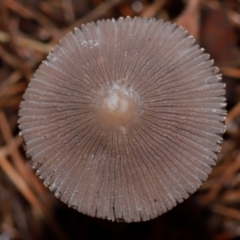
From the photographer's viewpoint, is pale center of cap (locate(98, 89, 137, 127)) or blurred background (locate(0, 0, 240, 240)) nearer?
pale center of cap (locate(98, 89, 137, 127))

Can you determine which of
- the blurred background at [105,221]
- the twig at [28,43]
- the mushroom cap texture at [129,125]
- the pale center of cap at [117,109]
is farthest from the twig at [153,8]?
the pale center of cap at [117,109]

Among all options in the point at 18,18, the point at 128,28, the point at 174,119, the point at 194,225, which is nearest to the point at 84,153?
the point at 174,119

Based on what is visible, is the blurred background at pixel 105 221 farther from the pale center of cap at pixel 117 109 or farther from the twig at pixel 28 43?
the pale center of cap at pixel 117 109

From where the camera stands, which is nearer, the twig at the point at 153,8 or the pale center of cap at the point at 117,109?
the pale center of cap at the point at 117,109

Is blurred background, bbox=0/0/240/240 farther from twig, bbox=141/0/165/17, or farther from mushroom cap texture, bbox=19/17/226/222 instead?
mushroom cap texture, bbox=19/17/226/222

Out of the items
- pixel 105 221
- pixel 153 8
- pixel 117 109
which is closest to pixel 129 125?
pixel 117 109

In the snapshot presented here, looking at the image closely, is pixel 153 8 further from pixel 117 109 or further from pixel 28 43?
pixel 117 109

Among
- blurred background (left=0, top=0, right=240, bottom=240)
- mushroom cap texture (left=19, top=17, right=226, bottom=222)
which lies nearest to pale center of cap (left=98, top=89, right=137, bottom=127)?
mushroom cap texture (left=19, top=17, right=226, bottom=222)
